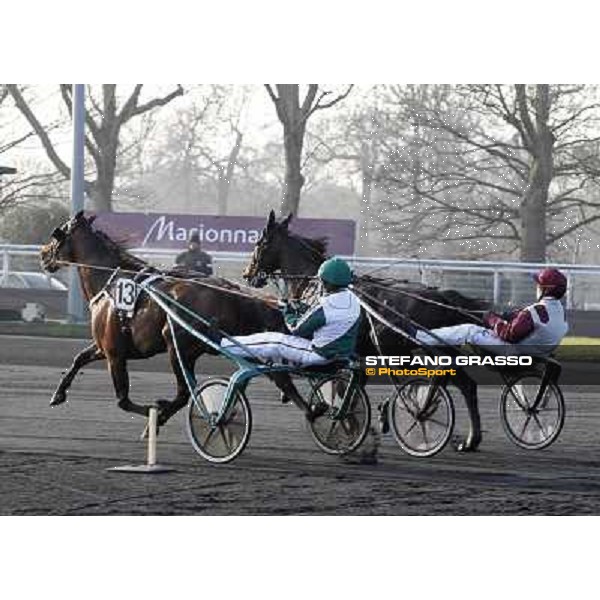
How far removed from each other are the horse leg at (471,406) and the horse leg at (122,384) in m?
2.01

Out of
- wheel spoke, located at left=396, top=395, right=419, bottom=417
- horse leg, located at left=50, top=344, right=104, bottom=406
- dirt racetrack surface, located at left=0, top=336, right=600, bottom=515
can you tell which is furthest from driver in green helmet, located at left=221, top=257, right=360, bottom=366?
horse leg, located at left=50, top=344, right=104, bottom=406

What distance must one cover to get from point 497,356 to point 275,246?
159 centimetres

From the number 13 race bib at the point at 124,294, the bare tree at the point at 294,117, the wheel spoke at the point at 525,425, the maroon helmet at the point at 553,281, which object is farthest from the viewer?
the wheel spoke at the point at 525,425

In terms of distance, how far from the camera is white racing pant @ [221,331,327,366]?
15.6m

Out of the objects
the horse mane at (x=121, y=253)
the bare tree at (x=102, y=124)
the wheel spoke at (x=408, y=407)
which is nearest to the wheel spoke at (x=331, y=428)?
the wheel spoke at (x=408, y=407)

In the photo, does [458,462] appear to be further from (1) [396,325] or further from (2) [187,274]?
(2) [187,274]

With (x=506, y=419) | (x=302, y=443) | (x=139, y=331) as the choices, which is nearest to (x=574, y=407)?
(x=506, y=419)

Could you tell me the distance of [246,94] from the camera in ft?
49.3

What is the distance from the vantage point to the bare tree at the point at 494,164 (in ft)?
49.6

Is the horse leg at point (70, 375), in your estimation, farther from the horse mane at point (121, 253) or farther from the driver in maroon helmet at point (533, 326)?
the driver in maroon helmet at point (533, 326)

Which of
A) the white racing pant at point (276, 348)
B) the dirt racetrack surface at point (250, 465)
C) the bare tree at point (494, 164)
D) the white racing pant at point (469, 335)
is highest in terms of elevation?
the bare tree at point (494, 164)

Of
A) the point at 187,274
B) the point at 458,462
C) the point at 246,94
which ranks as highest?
the point at 246,94

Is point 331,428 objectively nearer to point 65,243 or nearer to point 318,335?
point 318,335

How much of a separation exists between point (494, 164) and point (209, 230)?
1850 millimetres
